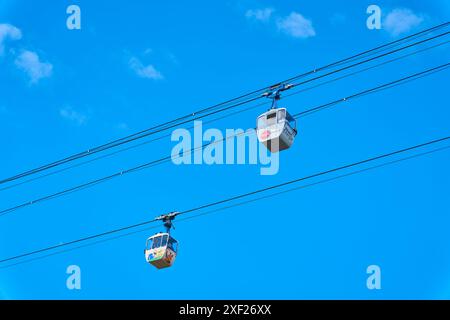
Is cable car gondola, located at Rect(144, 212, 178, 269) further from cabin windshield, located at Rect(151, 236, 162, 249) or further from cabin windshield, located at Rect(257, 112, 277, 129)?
cabin windshield, located at Rect(257, 112, 277, 129)

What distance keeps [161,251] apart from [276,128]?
714cm

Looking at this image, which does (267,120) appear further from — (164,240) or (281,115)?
(164,240)

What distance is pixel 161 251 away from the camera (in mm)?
42562

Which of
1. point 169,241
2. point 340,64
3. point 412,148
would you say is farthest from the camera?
point 169,241

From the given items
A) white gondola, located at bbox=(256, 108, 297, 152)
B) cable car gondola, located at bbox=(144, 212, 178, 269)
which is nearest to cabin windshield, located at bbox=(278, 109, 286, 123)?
white gondola, located at bbox=(256, 108, 297, 152)

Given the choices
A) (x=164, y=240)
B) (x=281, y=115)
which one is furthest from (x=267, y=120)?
(x=164, y=240)
